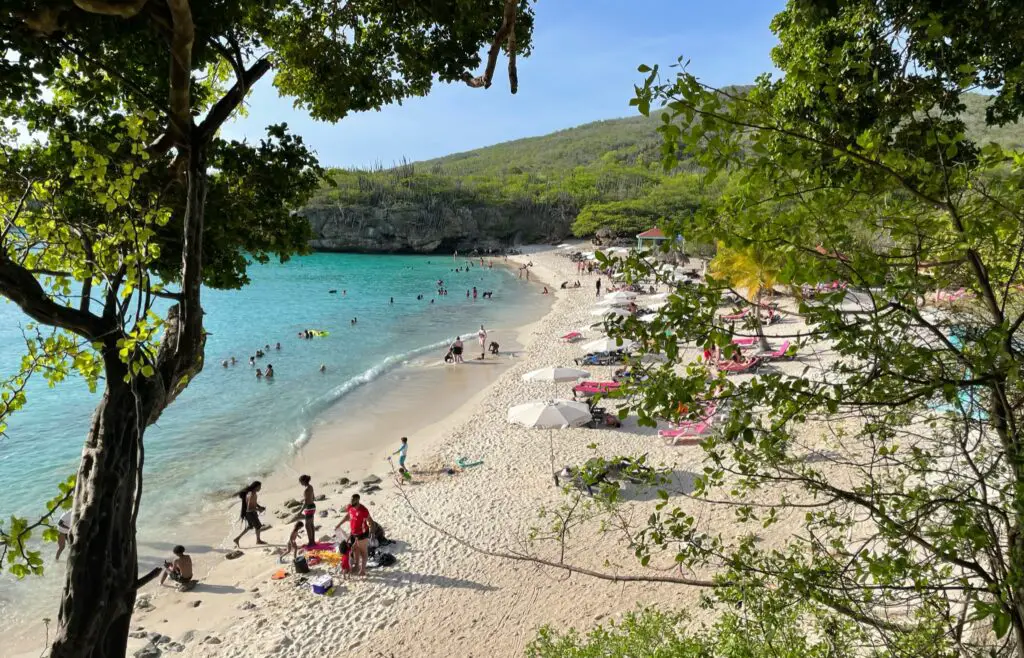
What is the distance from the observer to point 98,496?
3.27 m

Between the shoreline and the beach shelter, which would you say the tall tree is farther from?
the shoreline

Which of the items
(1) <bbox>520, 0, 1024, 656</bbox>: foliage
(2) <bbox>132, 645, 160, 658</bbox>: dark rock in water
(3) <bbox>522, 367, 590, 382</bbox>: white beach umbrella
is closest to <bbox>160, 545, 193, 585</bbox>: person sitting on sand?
(2) <bbox>132, 645, 160, 658</bbox>: dark rock in water

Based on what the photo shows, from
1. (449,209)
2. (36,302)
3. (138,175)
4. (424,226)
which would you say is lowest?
(36,302)

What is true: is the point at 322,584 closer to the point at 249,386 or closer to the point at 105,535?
the point at 105,535

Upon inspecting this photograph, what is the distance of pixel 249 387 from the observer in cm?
2236

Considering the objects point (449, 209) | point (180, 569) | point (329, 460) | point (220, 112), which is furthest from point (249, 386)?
point (449, 209)

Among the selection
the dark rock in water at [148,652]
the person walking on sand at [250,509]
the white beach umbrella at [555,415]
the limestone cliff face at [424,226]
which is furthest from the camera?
the limestone cliff face at [424,226]

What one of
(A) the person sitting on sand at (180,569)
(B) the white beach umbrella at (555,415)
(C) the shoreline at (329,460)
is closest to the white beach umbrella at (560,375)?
(C) the shoreline at (329,460)

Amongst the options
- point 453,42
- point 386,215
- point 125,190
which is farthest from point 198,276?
point 386,215

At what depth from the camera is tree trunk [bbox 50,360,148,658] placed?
311 centimetres

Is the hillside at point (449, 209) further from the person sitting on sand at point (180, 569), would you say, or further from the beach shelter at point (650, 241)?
the person sitting on sand at point (180, 569)

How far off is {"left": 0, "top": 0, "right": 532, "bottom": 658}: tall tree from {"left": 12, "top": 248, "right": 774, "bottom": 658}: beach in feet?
9.79

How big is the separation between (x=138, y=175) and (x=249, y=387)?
21136mm

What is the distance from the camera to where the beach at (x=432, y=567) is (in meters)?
8.44
